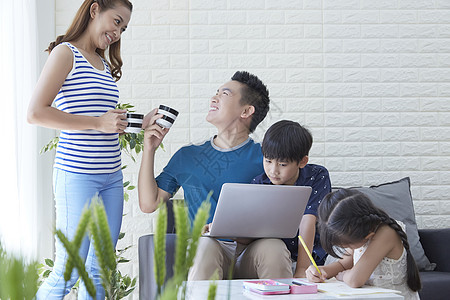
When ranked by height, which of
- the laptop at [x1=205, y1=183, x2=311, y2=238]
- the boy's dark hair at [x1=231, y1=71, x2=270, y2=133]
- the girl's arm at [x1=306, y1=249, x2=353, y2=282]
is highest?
the boy's dark hair at [x1=231, y1=71, x2=270, y2=133]

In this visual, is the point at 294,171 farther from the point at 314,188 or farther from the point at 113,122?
the point at 113,122

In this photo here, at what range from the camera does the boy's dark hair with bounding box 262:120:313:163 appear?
242 centimetres

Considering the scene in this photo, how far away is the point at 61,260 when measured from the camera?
2.06 metres

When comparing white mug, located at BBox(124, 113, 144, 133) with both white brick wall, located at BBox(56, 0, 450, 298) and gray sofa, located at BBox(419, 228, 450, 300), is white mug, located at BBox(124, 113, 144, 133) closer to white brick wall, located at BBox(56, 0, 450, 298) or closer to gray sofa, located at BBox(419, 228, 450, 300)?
white brick wall, located at BBox(56, 0, 450, 298)

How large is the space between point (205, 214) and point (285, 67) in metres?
3.60

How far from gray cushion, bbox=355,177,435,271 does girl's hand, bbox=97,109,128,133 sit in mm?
1731

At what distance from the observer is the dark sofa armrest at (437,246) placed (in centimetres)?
323

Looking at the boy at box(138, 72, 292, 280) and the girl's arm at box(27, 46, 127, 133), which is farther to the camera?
the boy at box(138, 72, 292, 280)

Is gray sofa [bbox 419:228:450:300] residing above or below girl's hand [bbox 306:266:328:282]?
below

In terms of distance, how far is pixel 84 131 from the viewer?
223 cm

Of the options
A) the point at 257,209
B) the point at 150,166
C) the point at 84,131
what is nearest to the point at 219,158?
the point at 150,166

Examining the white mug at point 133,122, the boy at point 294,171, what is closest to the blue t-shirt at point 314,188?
the boy at point 294,171

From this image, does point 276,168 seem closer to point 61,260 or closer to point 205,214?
point 61,260

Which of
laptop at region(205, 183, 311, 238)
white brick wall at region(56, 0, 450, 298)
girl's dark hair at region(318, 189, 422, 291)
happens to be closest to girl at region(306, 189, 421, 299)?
girl's dark hair at region(318, 189, 422, 291)
